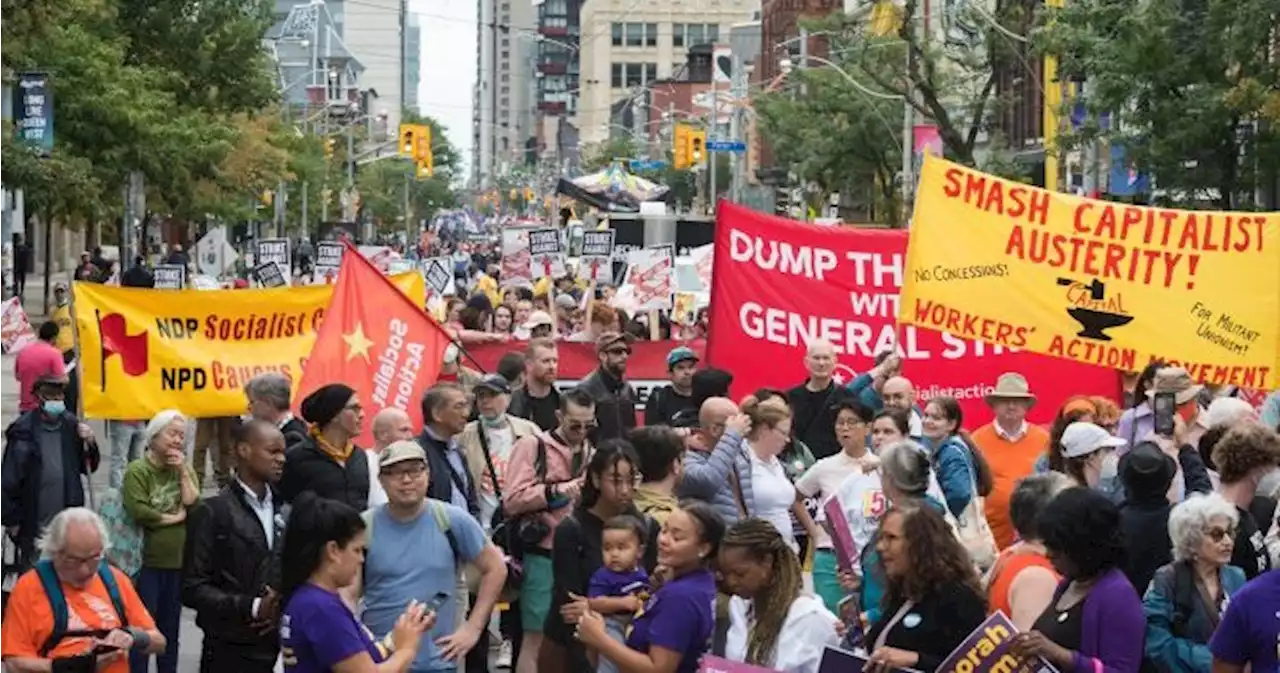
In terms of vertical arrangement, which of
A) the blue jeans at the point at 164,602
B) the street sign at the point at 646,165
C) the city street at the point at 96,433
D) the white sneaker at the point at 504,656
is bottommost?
the city street at the point at 96,433

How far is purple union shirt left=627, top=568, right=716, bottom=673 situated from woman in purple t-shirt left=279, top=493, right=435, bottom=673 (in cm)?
70

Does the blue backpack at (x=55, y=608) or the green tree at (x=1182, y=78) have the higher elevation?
the green tree at (x=1182, y=78)

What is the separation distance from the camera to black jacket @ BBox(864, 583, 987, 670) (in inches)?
292

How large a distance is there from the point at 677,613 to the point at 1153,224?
5.85 meters

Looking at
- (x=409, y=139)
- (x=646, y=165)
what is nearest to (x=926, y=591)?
(x=646, y=165)

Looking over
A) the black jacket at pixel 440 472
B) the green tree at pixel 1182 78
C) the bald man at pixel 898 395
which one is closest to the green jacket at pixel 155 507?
the black jacket at pixel 440 472

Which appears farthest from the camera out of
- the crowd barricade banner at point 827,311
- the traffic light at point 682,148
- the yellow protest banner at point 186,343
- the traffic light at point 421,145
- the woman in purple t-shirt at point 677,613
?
the traffic light at point 421,145

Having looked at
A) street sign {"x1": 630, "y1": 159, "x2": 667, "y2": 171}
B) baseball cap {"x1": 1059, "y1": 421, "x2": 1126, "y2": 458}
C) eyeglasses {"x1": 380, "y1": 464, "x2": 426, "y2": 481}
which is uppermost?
street sign {"x1": 630, "y1": 159, "x2": 667, "y2": 171}

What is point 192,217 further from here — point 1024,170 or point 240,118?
point 1024,170

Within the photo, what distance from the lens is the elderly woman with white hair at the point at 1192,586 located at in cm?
796

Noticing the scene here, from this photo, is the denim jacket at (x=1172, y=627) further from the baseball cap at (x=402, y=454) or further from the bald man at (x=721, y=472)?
the bald man at (x=721, y=472)

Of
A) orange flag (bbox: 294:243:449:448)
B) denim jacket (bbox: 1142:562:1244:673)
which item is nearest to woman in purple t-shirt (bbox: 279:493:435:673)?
denim jacket (bbox: 1142:562:1244:673)

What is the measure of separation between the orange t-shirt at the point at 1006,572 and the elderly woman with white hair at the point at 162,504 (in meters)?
4.04

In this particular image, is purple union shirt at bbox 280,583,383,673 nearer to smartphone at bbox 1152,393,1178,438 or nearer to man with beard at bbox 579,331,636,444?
smartphone at bbox 1152,393,1178,438
